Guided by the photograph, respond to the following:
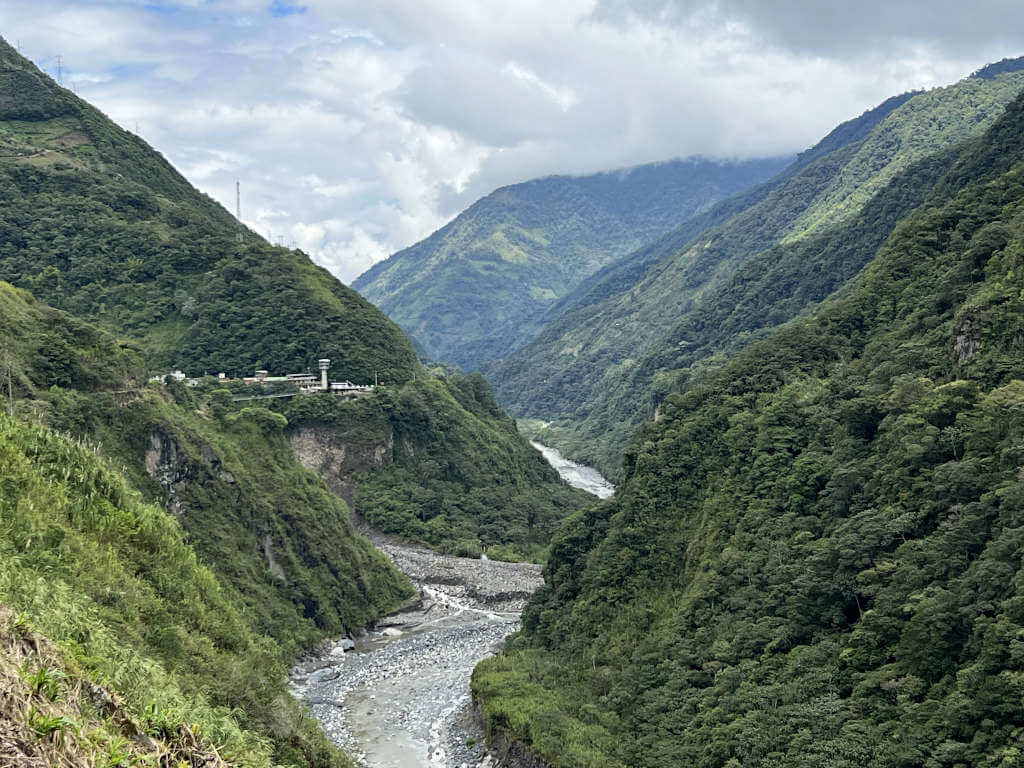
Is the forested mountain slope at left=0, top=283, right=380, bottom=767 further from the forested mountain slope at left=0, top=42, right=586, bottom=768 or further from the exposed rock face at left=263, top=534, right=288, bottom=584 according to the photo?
the exposed rock face at left=263, top=534, right=288, bottom=584

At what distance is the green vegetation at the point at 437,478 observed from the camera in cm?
10344

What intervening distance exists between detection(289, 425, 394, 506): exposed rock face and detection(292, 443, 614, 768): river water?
30.5 ft

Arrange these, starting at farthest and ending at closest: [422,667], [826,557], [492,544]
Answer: [492,544] → [422,667] → [826,557]

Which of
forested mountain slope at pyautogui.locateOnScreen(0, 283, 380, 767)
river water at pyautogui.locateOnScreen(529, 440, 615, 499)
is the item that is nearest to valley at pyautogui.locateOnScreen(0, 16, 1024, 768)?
forested mountain slope at pyautogui.locateOnScreen(0, 283, 380, 767)

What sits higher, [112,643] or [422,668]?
[112,643]

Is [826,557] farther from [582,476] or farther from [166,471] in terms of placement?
[582,476]

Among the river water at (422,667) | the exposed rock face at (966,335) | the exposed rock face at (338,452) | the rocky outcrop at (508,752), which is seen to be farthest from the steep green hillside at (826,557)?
the exposed rock face at (338,452)

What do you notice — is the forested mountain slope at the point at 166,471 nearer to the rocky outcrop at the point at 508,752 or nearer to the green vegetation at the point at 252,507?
the green vegetation at the point at 252,507

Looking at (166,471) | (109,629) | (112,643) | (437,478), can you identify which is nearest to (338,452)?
(437,478)

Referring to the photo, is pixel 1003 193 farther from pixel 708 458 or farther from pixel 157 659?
pixel 157 659

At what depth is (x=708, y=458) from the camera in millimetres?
59562

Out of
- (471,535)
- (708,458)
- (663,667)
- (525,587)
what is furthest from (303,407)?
(663,667)

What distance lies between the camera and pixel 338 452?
10606 centimetres

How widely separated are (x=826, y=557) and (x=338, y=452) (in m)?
69.4
